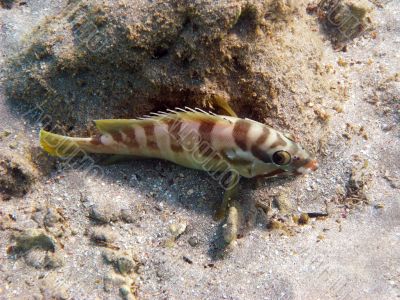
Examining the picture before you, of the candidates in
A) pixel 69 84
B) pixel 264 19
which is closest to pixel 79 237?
pixel 69 84

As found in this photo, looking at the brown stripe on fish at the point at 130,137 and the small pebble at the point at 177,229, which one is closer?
the small pebble at the point at 177,229

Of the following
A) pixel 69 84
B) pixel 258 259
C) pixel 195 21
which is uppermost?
pixel 195 21

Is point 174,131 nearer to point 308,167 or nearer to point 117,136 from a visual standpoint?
point 117,136

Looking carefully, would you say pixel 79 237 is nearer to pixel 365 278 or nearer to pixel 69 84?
pixel 69 84

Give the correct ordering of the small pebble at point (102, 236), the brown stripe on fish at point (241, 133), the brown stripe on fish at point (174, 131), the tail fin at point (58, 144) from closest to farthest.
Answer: the small pebble at point (102, 236)
the brown stripe on fish at point (241, 133)
the brown stripe on fish at point (174, 131)
the tail fin at point (58, 144)

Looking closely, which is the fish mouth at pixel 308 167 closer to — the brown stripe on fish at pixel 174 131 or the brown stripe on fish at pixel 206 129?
the brown stripe on fish at pixel 206 129

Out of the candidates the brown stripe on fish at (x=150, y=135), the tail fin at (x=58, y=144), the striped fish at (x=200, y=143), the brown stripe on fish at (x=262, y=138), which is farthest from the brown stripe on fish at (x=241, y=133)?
the tail fin at (x=58, y=144)

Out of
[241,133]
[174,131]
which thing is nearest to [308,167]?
[241,133]
